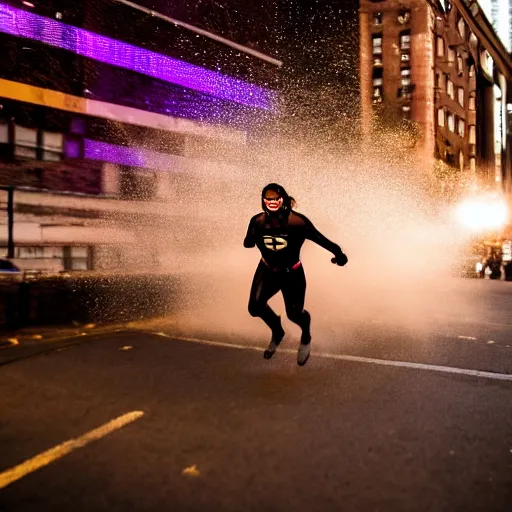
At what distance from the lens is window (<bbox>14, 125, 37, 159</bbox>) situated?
23389 millimetres

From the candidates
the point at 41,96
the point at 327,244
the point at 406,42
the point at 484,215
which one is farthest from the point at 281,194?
the point at 406,42

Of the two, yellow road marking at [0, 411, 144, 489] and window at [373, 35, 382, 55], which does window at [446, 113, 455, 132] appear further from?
yellow road marking at [0, 411, 144, 489]

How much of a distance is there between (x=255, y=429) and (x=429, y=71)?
46296mm

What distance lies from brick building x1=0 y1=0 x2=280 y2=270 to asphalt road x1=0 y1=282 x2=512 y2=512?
764 inches

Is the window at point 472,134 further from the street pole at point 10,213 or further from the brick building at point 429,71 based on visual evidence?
the street pole at point 10,213

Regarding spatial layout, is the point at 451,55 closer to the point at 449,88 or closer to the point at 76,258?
the point at 449,88

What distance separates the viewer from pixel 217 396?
420cm

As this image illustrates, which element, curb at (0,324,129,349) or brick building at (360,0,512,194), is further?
brick building at (360,0,512,194)

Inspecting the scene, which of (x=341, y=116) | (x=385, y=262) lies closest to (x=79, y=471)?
(x=385, y=262)

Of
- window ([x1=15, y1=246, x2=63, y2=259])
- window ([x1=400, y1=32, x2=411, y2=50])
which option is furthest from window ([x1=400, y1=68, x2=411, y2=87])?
window ([x1=15, y1=246, x2=63, y2=259])

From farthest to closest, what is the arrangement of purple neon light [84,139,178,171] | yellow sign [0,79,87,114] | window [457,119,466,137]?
window [457,119,466,137] → purple neon light [84,139,178,171] → yellow sign [0,79,87,114]

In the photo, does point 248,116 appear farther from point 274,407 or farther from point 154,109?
point 274,407

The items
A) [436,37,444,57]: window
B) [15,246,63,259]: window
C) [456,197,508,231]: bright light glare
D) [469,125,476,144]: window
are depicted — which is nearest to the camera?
[15,246,63,259]: window

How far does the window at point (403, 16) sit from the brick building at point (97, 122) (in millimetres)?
21175
